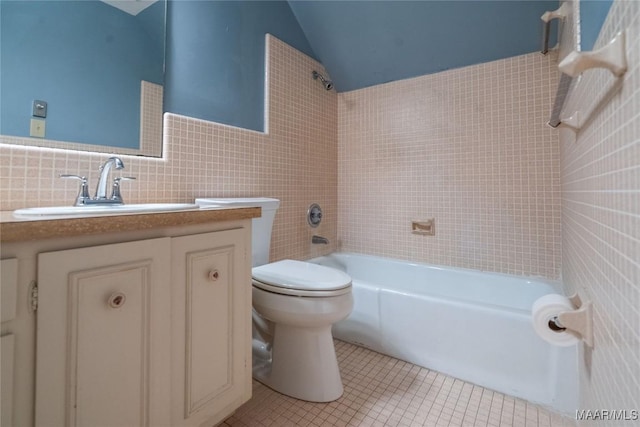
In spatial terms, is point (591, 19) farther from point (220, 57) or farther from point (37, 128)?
point (37, 128)

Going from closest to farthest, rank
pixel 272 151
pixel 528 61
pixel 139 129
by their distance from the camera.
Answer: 1. pixel 139 129
2. pixel 528 61
3. pixel 272 151

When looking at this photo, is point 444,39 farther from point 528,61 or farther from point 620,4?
point 620,4

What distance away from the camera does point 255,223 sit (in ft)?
5.08

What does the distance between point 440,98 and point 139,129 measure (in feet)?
6.03

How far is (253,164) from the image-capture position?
71.9 inches

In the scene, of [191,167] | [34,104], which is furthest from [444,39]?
[34,104]

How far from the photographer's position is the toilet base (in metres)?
1.26

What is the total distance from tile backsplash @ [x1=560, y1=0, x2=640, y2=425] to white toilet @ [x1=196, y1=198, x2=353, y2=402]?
76cm

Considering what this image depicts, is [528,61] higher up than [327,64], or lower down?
lower down

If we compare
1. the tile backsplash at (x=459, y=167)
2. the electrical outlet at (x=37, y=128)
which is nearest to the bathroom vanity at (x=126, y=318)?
the electrical outlet at (x=37, y=128)

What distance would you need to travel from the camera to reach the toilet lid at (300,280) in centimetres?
117

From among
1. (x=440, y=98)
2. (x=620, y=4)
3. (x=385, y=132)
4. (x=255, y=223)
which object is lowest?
(x=255, y=223)

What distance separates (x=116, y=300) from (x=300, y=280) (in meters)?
0.67

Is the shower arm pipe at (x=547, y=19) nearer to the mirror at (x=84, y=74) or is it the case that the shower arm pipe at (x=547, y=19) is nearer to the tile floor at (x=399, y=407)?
the tile floor at (x=399, y=407)
